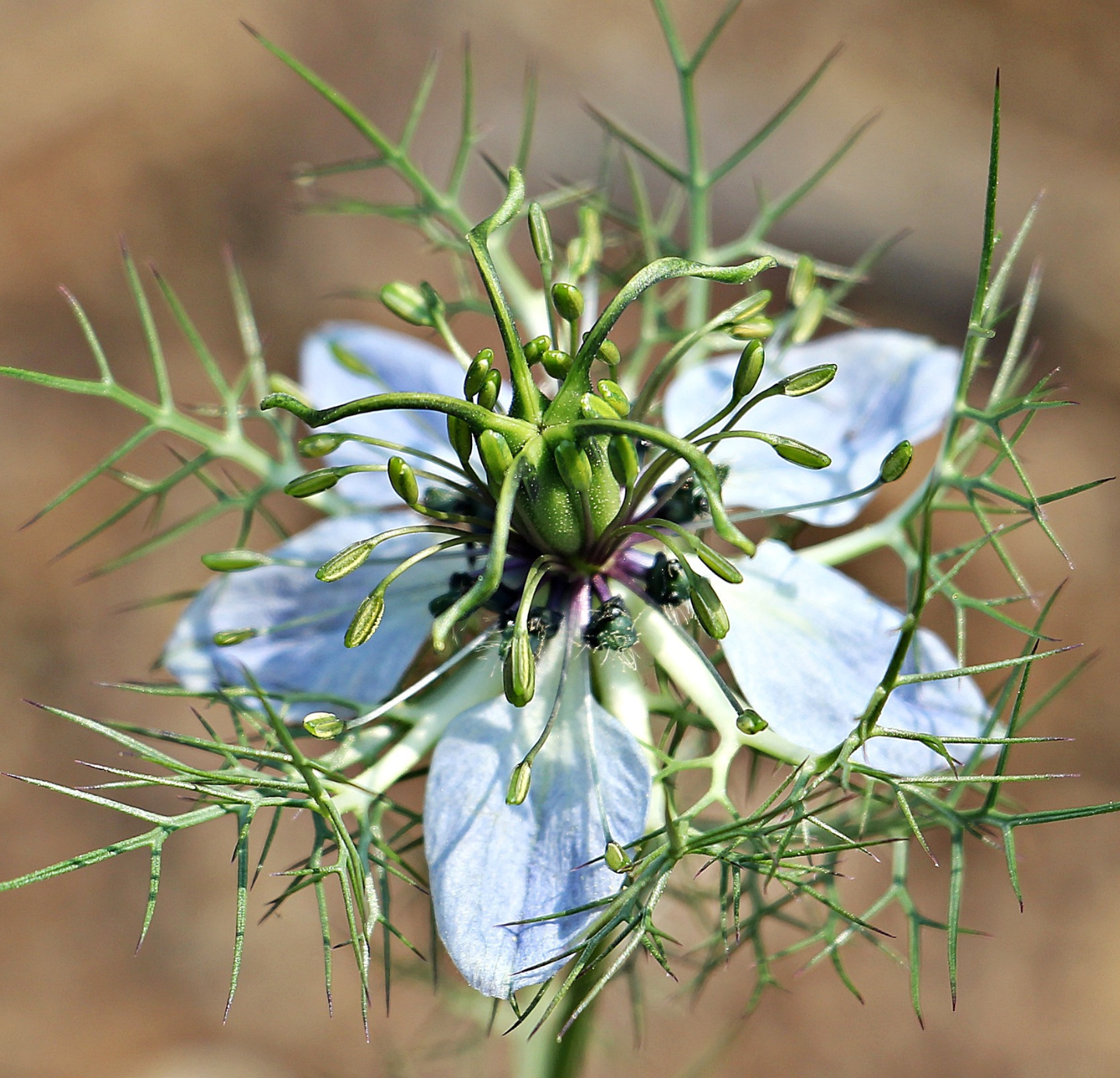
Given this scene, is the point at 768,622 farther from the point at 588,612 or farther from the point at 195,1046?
the point at 195,1046

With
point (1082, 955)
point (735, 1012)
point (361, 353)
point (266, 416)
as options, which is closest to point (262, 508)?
point (266, 416)

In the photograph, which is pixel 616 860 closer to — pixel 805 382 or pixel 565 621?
pixel 565 621

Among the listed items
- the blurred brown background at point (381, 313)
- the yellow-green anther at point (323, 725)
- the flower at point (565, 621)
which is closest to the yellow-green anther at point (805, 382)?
the flower at point (565, 621)

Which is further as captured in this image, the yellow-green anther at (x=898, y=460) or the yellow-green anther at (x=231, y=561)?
the yellow-green anther at (x=231, y=561)

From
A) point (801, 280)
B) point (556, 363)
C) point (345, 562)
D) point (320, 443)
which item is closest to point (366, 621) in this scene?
point (345, 562)

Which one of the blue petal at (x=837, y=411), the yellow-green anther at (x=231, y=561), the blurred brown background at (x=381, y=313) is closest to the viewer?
A: the yellow-green anther at (x=231, y=561)

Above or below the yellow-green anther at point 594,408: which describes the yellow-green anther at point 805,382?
above

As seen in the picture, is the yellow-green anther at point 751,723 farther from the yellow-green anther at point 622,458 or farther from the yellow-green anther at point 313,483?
the yellow-green anther at point 313,483

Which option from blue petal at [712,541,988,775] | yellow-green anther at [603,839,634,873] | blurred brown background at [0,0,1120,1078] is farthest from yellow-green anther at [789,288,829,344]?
blurred brown background at [0,0,1120,1078]

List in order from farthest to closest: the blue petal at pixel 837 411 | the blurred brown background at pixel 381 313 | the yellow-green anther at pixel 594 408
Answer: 1. the blurred brown background at pixel 381 313
2. the blue petal at pixel 837 411
3. the yellow-green anther at pixel 594 408
